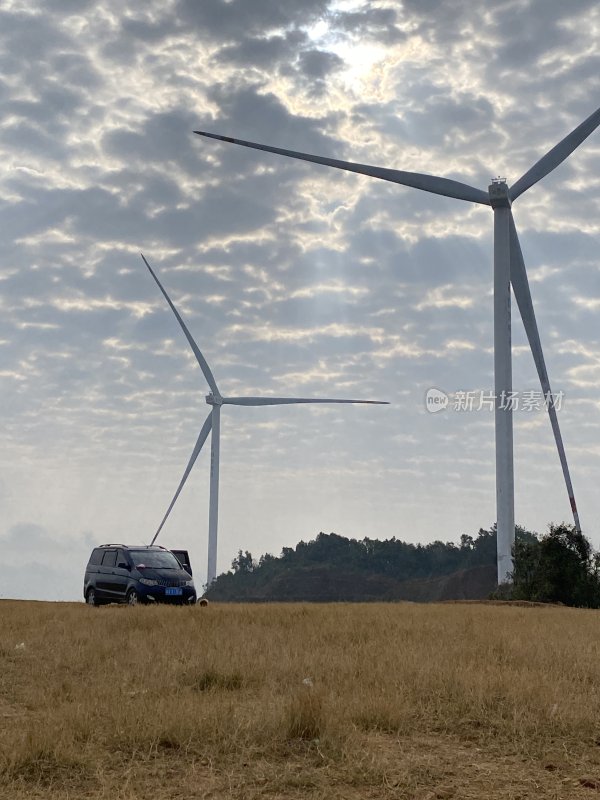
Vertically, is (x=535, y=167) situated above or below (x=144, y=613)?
above

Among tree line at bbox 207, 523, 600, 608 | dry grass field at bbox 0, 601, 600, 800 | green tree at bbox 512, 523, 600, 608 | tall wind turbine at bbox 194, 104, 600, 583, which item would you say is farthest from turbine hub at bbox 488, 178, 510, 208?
tree line at bbox 207, 523, 600, 608

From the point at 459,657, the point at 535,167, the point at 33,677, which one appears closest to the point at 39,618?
the point at 33,677

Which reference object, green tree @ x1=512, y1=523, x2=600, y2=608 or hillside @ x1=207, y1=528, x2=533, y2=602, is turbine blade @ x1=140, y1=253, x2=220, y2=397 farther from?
hillside @ x1=207, y1=528, x2=533, y2=602

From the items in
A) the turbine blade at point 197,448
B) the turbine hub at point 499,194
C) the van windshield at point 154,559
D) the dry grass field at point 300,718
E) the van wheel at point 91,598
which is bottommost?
the dry grass field at point 300,718

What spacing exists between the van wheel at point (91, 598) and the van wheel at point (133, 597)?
2.52 meters

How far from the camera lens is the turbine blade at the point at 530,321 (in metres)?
51.0

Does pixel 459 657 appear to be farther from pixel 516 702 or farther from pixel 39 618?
pixel 39 618

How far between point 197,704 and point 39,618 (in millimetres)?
13877

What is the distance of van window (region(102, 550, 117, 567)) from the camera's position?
31273mm

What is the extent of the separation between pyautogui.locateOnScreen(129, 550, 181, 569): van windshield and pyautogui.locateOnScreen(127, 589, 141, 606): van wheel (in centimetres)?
89

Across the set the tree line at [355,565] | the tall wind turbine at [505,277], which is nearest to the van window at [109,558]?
the tall wind turbine at [505,277]

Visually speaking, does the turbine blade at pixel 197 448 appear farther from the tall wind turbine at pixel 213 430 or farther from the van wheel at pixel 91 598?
the van wheel at pixel 91 598

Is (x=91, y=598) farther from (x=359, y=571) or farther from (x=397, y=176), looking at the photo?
(x=359, y=571)

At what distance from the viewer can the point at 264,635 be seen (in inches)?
731
